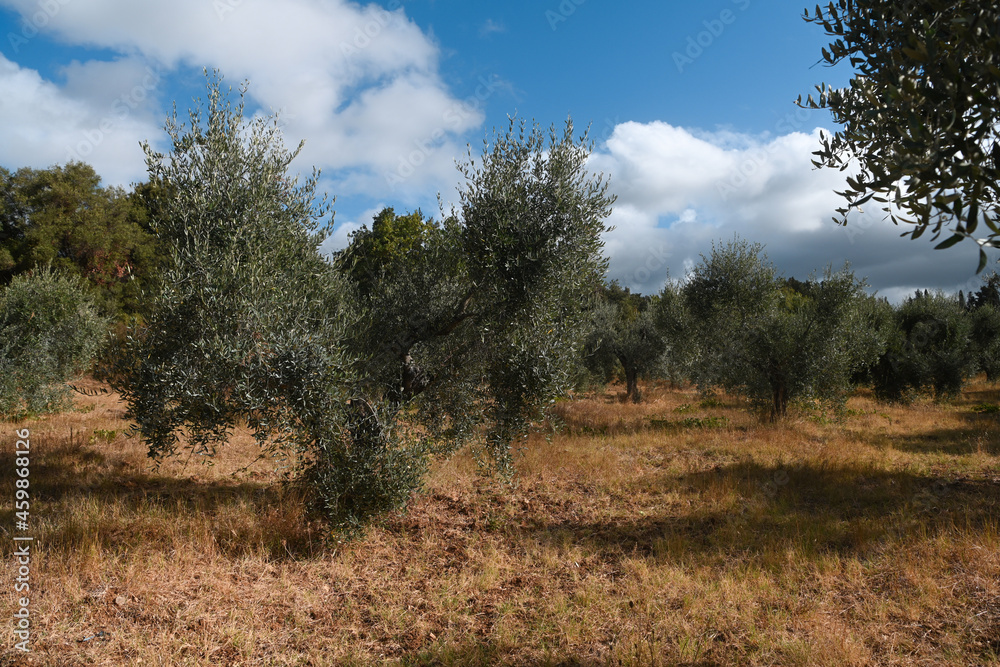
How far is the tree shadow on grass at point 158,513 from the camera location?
9047 millimetres

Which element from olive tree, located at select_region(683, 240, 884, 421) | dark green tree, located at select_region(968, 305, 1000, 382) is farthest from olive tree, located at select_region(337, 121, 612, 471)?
dark green tree, located at select_region(968, 305, 1000, 382)

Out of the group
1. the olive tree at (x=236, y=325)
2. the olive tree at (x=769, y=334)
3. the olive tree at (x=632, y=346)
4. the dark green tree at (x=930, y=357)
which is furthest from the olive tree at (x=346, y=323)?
the dark green tree at (x=930, y=357)

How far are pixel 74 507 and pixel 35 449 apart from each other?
6.66 metres

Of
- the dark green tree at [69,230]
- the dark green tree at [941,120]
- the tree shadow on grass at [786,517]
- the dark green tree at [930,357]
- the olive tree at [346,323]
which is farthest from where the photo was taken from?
the dark green tree at [69,230]

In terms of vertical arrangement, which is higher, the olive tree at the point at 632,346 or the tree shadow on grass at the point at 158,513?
the olive tree at the point at 632,346

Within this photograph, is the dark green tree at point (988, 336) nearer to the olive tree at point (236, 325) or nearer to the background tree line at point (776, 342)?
the background tree line at point (776, 342)

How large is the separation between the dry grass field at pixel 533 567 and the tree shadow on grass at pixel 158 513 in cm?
5

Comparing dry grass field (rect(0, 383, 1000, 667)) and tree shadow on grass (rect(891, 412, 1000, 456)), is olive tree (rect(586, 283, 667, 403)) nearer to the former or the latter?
tree shadow on grass (rect(891, 412, 1000, 456))

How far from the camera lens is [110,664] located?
6039 mm

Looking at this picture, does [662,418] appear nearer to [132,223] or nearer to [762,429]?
[762,429]

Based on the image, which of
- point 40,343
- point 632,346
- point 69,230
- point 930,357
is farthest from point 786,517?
point 69,230

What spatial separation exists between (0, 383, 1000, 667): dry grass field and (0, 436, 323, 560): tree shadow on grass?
51mm

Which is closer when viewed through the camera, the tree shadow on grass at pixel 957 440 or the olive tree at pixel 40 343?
the tree shadow on grass at pixel 957 440

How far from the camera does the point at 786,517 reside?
36.4 feet
